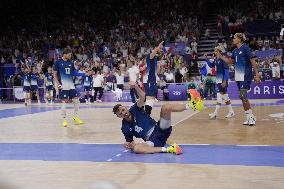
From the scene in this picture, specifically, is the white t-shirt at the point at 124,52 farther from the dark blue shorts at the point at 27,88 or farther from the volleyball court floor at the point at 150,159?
the volleyball court floor at the point at 150,159

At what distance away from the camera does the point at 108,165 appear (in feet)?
21.5

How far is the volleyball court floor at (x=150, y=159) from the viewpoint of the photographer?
540 cm

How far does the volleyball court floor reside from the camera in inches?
213

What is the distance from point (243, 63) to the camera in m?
11.3

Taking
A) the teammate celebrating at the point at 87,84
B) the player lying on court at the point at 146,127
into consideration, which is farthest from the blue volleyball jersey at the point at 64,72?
the teammate celebrating at the point at 87,84

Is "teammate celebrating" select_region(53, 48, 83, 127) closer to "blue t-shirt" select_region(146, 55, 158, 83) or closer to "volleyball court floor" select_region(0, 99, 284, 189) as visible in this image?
"volleyball court floor" select_region(0, 99, 284, 189)

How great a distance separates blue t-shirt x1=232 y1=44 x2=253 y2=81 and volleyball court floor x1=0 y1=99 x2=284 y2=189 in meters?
1.30

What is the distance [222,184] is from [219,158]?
1765 mm

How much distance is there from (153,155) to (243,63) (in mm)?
5063

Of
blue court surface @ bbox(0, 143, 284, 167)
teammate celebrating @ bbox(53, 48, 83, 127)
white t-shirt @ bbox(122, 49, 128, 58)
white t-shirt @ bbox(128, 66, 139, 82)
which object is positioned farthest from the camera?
white t-shirt @ bbox(122, 49, 128, 58)

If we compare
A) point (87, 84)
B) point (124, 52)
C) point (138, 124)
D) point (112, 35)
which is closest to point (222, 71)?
point (138, 124)

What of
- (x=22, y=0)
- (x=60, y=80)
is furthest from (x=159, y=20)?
(x=60, y=80)

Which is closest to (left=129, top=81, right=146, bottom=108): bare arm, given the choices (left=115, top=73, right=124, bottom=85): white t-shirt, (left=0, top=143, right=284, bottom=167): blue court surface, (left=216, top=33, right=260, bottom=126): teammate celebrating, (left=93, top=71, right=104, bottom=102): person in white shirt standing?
(left=0, top=143, right=284, bottom=167): blue court surface

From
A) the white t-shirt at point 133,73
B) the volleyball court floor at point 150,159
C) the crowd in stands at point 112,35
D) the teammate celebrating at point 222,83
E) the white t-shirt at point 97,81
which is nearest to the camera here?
the volleyball court floor at point 150,159
